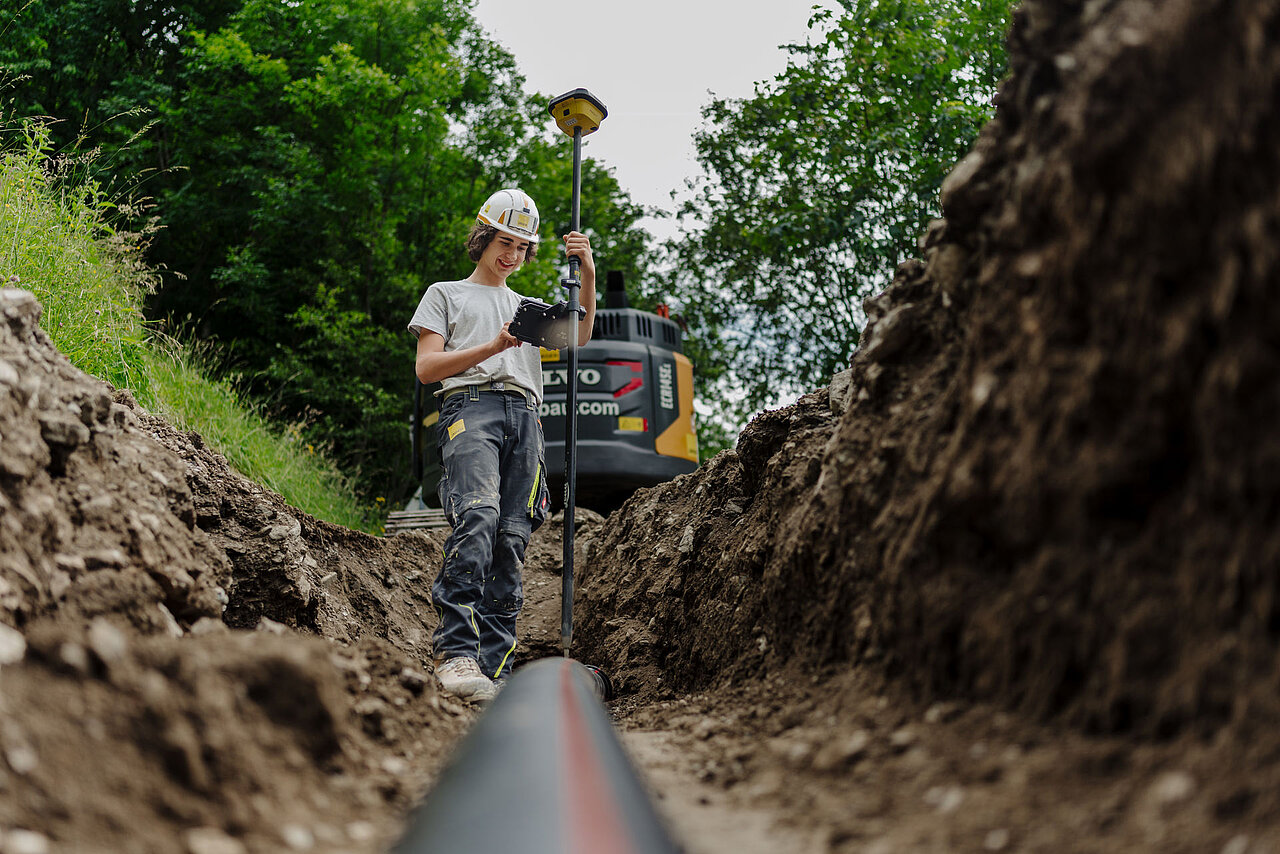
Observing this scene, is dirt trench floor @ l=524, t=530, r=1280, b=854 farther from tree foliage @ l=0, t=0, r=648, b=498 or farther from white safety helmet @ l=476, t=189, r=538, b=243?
tree foliage @ l=0, t=0, r=648, b=498

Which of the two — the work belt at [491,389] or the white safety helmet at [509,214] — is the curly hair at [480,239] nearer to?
the white safety helmet at [509,214]

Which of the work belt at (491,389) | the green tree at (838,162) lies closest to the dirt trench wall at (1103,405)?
the work belt at (491,389)

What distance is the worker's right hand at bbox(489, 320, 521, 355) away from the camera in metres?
3.62

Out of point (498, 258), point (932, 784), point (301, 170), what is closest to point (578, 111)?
point (498, 258)

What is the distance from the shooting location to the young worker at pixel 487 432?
3.61 m

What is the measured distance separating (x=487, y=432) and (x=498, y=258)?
792mm

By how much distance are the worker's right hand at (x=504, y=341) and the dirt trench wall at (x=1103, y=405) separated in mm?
1780

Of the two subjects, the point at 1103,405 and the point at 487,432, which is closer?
the point at 1103,405

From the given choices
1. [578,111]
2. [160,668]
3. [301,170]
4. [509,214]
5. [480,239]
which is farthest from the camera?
[301,170]

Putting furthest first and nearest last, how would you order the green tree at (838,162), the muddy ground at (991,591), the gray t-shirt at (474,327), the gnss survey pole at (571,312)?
the green tree at (838,162), the gnss survey pole at (571,312), the gray t-shirt at (474,327), the muddy ground at (991,591)

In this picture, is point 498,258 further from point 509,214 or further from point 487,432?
point 487,432

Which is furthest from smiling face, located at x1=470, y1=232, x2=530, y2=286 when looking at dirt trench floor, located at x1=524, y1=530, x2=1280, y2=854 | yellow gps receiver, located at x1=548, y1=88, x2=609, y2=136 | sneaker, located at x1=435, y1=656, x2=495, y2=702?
dirt trench floor, located at x1=524, y1=530, x2=1280, y2=854

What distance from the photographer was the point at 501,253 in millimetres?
4031

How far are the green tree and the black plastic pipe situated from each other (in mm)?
7934
